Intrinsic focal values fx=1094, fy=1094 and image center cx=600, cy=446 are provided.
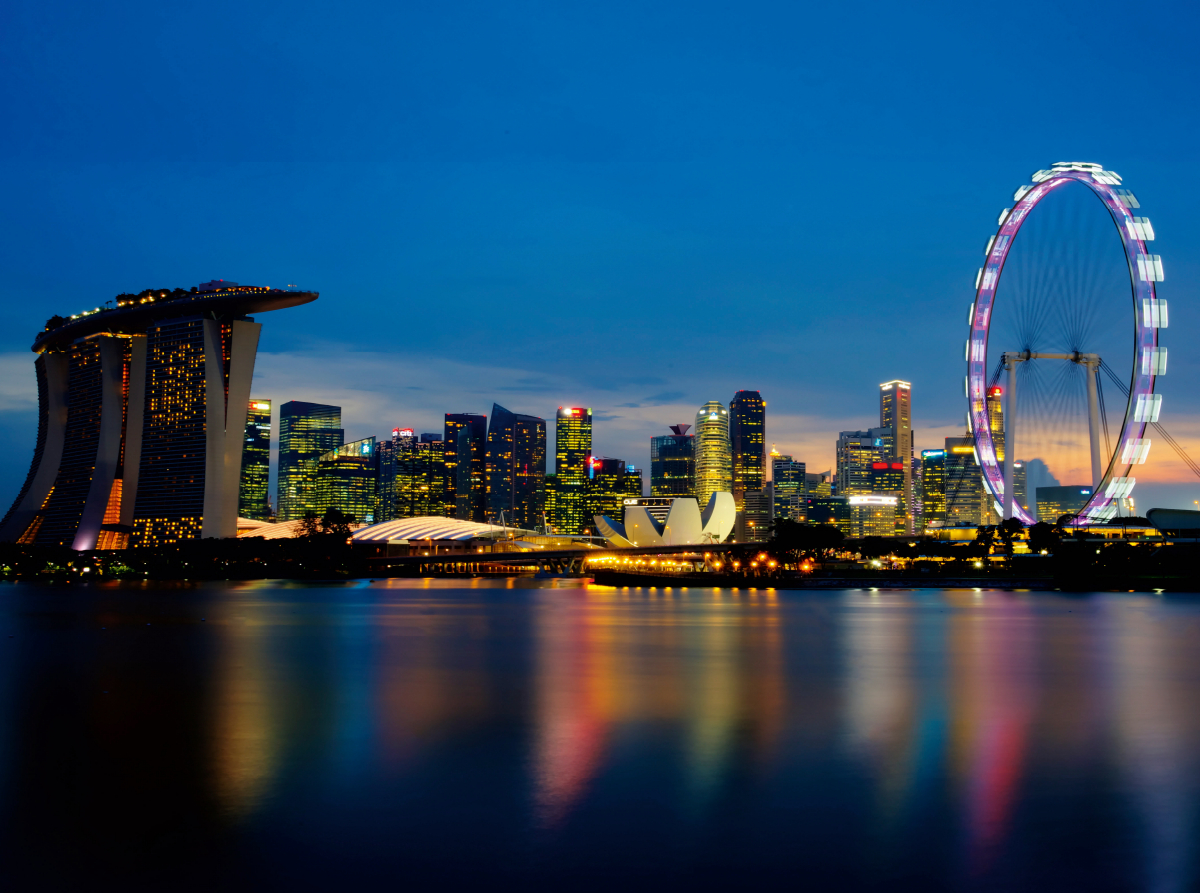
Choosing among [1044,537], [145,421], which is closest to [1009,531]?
[1044,537]

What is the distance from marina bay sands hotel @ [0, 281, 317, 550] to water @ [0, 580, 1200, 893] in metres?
108

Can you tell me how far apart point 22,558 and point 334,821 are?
5671 inches

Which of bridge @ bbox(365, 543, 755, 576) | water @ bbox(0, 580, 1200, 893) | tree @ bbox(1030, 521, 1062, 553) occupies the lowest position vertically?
water @ bbox(0, 580, 1200, 893)

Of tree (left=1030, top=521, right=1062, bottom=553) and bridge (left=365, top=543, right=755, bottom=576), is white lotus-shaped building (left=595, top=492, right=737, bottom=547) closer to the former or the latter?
bridge (left=365, top=543, right=755, bottom=576)

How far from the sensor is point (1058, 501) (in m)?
135

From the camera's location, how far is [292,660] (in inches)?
1331

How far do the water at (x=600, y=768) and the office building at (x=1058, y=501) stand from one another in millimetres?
94367

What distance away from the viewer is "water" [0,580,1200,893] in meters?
10.6

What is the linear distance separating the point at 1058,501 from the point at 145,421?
118 metres

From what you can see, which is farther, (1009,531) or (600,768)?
(1009,531)

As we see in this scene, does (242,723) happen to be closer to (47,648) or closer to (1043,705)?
(1043,705)

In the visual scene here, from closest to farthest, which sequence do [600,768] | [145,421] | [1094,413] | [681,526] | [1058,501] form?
[600,768] → [1094,413] → [1058,501] → [145,421] → [681,526]

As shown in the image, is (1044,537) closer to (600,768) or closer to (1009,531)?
(1009,531)

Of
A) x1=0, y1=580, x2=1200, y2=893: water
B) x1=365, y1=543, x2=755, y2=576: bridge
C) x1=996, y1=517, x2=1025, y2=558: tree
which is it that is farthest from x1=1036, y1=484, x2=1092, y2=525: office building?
x1=0, y1=580, x2=1200, y2=893: water
